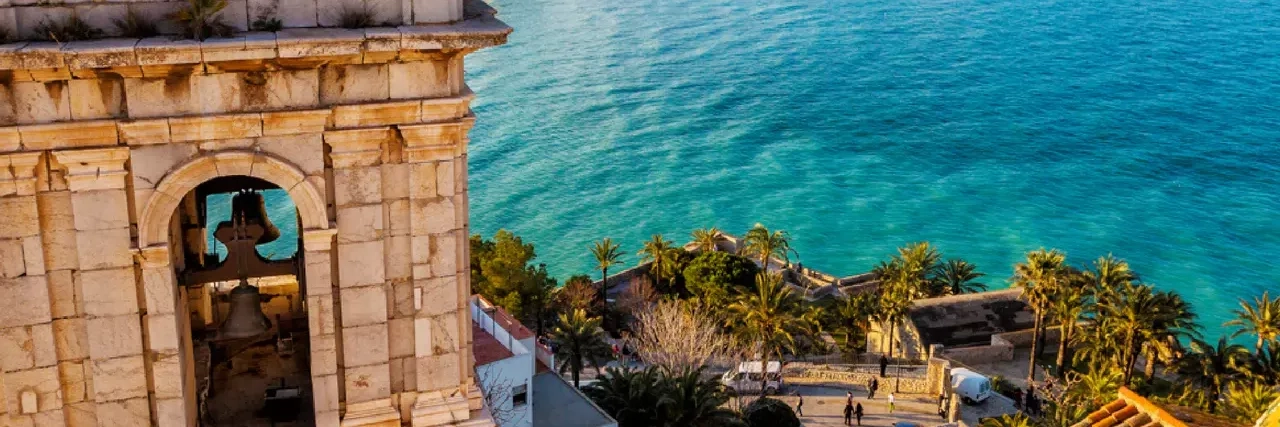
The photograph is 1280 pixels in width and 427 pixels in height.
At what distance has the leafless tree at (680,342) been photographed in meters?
53.6

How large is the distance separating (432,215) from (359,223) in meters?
0.73

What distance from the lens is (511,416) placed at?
120 ft

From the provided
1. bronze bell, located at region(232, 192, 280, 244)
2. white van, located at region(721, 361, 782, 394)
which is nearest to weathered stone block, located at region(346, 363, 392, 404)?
bronze bell, located at region(232, 192, 280, 244)

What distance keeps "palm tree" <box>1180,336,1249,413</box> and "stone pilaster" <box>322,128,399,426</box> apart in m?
50.3

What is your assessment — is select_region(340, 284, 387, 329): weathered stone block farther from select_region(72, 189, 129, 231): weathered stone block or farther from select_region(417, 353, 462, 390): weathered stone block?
select_region(72, 189, 129, 231): weathered stone block

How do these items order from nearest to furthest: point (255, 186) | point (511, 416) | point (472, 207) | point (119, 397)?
1. point (119, 397)
2. point (255, 186)
3. point (511, 416)
4. point (472, 207)

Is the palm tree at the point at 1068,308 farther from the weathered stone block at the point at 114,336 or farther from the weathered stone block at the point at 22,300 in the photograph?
the weathered stone block at the point at 22,300

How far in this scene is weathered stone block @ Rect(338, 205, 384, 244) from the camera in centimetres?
1224

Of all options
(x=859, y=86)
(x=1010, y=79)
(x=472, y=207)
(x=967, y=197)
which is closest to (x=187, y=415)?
(x=472, y=207)

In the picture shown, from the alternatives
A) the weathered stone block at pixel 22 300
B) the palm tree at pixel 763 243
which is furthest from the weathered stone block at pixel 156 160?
the palm tree at pixel 763 243

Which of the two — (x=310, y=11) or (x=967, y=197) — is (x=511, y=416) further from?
(x=967, y=197)

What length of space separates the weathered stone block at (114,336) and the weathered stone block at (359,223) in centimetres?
209

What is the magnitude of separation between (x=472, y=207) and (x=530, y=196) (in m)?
6.05

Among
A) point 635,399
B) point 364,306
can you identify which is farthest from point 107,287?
point 635,399
